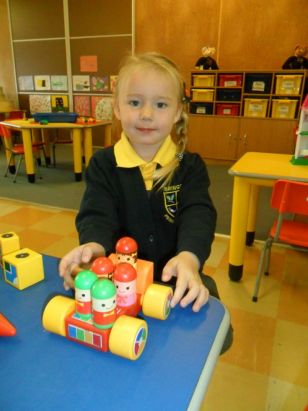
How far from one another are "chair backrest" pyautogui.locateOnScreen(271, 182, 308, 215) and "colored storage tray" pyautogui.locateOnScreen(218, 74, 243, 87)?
341 cm

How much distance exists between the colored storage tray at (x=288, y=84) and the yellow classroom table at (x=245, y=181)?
8.66ft

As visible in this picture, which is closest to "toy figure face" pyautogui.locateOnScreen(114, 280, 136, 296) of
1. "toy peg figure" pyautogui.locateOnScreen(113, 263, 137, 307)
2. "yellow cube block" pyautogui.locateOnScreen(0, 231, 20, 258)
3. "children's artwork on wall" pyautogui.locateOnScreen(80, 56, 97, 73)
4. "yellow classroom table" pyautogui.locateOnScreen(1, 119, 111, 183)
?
"toy peg figure" pyautogui.locateOnScreen(113, 263, 137, 307)

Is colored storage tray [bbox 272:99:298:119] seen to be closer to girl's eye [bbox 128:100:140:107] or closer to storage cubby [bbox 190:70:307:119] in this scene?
storage cubby [bbox 190:70:307:119]

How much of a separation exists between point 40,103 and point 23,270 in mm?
6310

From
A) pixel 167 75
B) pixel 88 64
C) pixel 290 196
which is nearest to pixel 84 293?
pixel 167 75

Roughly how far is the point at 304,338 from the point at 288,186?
672 mm

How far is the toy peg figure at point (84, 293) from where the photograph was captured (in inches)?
20.0

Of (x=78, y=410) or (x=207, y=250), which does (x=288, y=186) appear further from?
(x=78, y=410)

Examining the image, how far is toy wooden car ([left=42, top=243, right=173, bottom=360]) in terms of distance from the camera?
483 millimetres

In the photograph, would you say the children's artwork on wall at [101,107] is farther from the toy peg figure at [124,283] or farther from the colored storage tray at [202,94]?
the toy peg figure at [124,283]

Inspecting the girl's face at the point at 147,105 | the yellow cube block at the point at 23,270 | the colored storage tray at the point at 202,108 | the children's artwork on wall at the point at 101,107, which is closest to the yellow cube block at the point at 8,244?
the yellow cube block at the point at 23,270

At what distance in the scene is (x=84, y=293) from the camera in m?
0.51

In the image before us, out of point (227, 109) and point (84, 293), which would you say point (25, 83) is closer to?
point (227, 109)

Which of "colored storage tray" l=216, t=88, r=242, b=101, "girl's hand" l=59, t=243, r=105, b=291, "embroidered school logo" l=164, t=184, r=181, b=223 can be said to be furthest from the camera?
"colored storage tray" l=216, t=88, r=242, b=101
